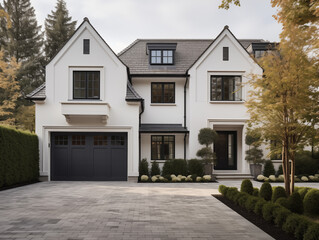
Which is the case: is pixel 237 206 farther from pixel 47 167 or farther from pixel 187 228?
pixel 47 167

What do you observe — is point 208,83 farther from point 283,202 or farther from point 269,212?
point 269,212

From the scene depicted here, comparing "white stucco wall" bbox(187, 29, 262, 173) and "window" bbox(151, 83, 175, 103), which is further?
"window" bbox(151, 83, 175, 103)

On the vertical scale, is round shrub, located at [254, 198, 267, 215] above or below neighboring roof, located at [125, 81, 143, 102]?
below

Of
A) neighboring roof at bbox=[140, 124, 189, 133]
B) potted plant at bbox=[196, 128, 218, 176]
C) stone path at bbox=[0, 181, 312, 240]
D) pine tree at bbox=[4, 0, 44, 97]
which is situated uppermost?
pine tree at bbox=[4, 0, 44, 97]

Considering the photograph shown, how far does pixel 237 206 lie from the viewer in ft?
28.6

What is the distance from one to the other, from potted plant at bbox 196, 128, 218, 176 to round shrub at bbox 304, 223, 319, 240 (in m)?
11.0

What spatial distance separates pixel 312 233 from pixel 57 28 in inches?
1578

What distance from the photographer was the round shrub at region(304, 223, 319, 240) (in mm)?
4918

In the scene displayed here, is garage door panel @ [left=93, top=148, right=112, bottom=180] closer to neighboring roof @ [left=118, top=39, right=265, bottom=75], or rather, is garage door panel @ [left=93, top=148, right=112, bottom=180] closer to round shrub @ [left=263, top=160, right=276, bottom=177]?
Answer: neighboring roof @ [left=118, top=39, right=265, bottom=75]

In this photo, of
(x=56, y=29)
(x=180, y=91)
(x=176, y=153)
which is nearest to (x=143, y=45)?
(x=180, y=91)

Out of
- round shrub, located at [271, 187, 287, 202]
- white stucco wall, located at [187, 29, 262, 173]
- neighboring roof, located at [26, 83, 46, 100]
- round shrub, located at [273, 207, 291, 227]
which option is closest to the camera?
round shrub, located at [273, 207, 291, 227]

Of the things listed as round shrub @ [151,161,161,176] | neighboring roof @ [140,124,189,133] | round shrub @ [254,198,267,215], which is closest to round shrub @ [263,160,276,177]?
neighboring roof @ [140,124,189,133]

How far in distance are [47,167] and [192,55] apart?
12.4m

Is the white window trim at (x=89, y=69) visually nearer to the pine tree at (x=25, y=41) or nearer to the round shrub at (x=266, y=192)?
the round shrub at (x=266, y=192)
